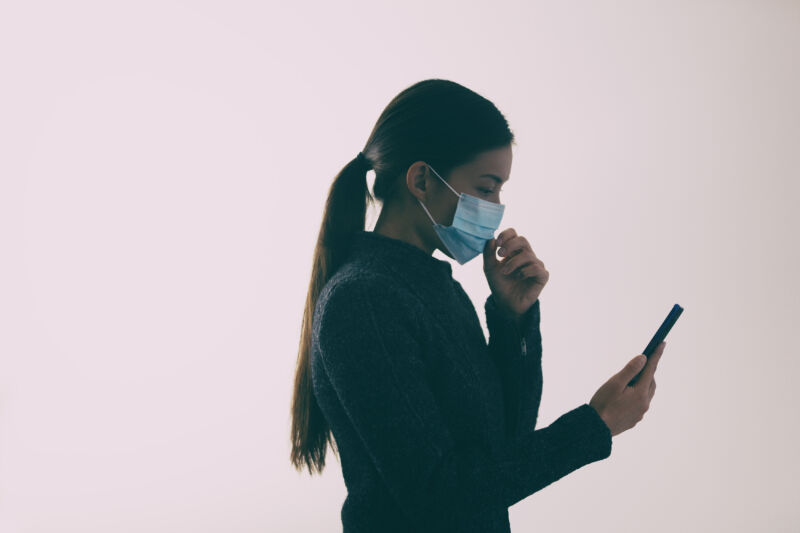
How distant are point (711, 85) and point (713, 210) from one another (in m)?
0.48

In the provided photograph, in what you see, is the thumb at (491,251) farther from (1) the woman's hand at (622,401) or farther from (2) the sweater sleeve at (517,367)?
(1) the woman's hand at (622,401)

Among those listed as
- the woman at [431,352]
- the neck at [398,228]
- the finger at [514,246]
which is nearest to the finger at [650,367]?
the woman at [431,352]

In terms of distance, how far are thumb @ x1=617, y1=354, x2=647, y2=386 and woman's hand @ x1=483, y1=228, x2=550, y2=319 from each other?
17cm

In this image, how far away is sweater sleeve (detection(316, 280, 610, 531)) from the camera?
2.03ft

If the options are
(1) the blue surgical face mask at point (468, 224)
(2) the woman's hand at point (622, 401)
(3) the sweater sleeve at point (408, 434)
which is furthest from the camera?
(1) the blue surgical face mask at point (468, 224)

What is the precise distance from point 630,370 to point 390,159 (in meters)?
0.42

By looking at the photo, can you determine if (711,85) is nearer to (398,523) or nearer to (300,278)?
(300,278)

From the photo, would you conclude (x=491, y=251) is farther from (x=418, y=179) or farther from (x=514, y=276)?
(x=418, y=179)

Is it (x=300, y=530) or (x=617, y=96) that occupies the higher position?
(x=617, y=96)

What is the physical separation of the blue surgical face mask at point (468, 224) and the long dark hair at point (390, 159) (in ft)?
0.13

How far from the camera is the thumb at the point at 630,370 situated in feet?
2.45

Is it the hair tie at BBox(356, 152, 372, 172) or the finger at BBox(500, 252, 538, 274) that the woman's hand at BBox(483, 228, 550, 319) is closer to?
the finger at BBox(500, 252, 538, 274)

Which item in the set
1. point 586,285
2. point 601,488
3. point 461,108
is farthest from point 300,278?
point 461,108

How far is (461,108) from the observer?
2.68 feet
